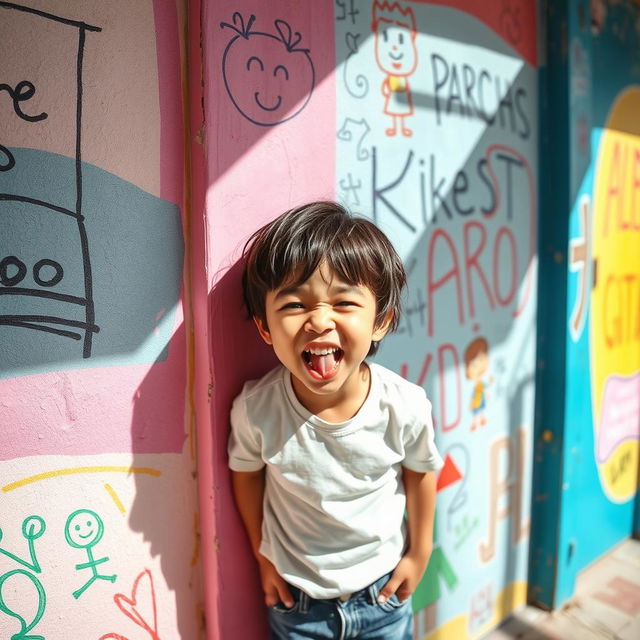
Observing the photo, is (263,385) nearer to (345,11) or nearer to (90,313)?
(90,313)

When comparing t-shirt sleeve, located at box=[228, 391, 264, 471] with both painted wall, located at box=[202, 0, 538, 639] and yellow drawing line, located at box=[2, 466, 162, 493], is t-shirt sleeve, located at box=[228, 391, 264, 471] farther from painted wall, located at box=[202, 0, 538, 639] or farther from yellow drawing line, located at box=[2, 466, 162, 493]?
yellow drawing line, located at box=[2, 466, 162, 493]

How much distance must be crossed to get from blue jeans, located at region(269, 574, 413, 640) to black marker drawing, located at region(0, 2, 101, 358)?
85cm

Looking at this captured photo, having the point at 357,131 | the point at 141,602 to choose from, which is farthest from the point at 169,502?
the point at 357,131

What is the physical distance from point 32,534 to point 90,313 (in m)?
0.52

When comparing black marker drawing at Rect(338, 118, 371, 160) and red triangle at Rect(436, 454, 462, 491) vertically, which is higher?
black marker drawing at Rect(338, 118, 371, 160)

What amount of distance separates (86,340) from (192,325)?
26 cm

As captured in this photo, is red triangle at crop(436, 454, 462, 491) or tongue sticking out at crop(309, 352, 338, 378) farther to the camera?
red triangle at crop(436, 454, 462, 491)

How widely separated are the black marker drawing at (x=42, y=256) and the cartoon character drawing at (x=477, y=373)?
1352 millimetres

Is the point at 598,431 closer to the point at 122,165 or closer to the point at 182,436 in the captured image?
the point at 182,436

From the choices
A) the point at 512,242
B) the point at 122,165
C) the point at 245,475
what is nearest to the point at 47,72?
the point at 122,165

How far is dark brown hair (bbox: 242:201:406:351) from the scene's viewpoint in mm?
1308

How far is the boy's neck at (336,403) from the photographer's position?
146 centimetres

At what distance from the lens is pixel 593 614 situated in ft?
8.51

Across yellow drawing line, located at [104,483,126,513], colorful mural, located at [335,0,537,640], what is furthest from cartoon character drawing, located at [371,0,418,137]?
yellow drawing line, located at [104,483,126,513]
